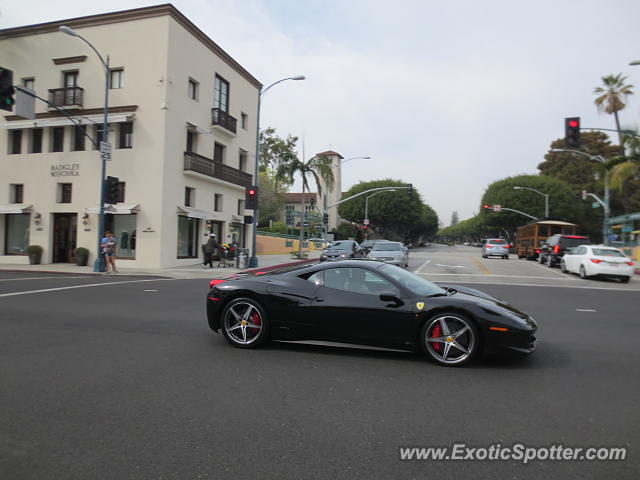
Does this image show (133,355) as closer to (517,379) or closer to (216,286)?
(216,286)

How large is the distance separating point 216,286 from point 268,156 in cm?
5507

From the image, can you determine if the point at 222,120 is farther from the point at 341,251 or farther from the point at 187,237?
the point at 341,251

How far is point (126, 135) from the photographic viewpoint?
2277 cm

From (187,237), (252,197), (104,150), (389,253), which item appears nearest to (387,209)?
(389,253)

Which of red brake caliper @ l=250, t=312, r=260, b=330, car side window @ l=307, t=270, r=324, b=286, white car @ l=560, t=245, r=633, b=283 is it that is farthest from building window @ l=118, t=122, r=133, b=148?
white car @ l=560, t=245, r=633, b=283

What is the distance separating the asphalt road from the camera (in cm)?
280

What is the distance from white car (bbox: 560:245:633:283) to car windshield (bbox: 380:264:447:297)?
1538cm

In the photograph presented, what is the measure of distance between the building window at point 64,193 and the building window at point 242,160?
420 inches

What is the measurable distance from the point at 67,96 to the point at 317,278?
24017 mm

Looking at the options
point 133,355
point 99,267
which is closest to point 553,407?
point 133,355

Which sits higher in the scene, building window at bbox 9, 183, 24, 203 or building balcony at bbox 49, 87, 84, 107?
building balcony at bbox 49, 87, 84, 107

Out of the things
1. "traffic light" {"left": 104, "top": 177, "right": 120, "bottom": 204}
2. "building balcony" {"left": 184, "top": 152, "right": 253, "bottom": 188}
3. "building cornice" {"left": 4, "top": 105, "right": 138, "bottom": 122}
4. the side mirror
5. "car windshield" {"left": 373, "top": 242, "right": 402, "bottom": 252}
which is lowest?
the side mirror

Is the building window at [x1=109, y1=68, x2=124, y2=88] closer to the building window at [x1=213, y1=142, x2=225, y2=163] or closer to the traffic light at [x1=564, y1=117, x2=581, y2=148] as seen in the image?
the building window at [x1=213, y1=142, x2=225, y2=163]

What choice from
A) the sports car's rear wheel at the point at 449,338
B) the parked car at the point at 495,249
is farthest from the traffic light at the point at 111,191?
the parked car at the point at 495,249
